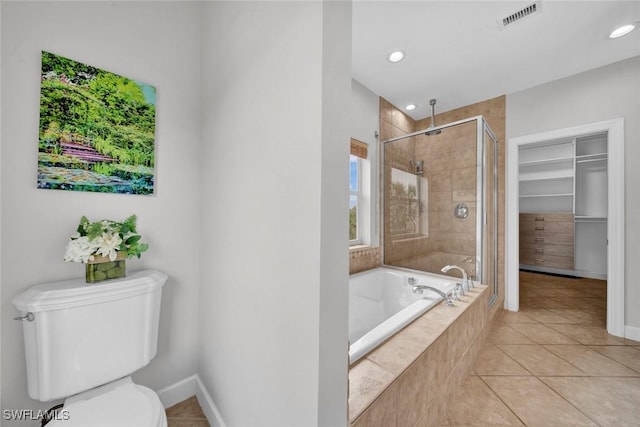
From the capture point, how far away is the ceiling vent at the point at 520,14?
5.24 feet

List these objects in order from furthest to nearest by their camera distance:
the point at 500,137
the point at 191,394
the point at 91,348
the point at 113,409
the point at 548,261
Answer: the point at 548,261
the point at 500,137
the point at 191,394
the point at 91,348
the point at 113,409

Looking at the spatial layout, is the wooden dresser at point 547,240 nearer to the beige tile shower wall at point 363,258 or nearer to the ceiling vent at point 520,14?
the beige tile shower wall at point 363,258

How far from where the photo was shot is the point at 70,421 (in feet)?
2.79

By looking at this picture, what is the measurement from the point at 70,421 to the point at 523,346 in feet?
9.50

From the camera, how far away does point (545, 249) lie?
4.34 meters

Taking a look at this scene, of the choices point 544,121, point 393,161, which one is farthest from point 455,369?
point 544,121

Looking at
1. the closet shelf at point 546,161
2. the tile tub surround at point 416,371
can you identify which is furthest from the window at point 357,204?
the closet shelf at point 546,161

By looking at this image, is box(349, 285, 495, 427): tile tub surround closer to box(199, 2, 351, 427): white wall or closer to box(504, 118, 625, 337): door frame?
box(199, 2, 351, 427): white wall

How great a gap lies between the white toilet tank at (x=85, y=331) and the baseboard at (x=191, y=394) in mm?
371

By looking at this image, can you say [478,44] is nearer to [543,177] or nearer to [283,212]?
[283,212]

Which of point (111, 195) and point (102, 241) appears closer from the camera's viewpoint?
point (102, 241)

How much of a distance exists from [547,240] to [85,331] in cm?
611

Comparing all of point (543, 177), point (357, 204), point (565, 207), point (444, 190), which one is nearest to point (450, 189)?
point (444, 190)

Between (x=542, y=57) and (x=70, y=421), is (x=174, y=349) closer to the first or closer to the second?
(x=70, y=421)
